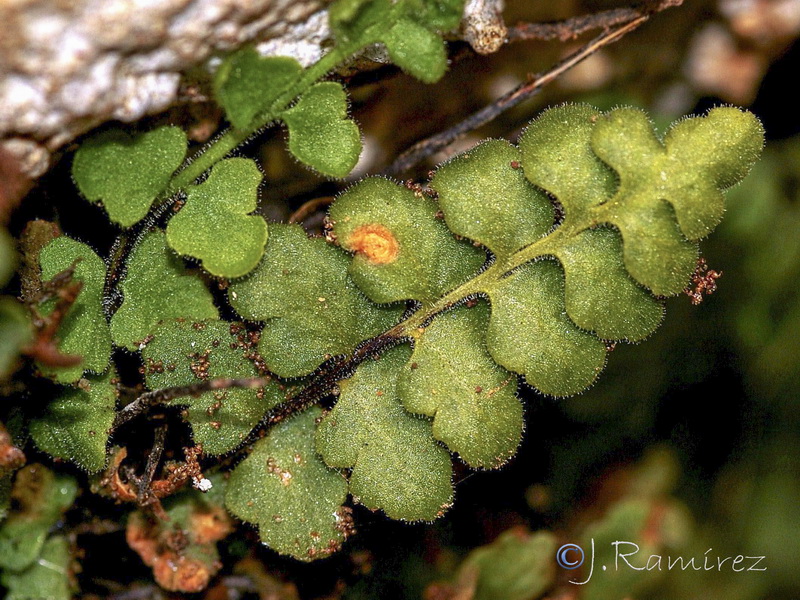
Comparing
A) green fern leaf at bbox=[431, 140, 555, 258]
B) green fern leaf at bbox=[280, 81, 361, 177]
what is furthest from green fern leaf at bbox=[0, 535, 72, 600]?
green fern leaf at bbox=[431, 140, 555, 258]

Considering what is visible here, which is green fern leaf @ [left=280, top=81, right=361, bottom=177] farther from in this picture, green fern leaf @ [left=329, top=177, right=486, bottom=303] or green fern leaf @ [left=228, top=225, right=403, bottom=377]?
green fern leaf @ [left=228, top=225, right=403, bottom=377]

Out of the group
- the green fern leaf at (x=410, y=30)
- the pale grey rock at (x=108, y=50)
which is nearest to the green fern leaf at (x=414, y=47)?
the green fern leaf at (x=410, y=30)

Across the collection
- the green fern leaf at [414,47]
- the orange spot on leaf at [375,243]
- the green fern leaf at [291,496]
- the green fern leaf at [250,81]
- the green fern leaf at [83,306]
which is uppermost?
the green fern leaf at [250,81]

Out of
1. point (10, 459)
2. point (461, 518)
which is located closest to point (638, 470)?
point (461, 518)

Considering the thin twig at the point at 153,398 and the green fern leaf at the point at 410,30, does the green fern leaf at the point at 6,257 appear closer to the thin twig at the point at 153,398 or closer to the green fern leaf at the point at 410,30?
the thin twig at the point at 153,398

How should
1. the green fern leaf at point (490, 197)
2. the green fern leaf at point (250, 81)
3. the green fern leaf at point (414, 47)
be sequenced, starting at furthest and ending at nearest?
the green fern leaf at point (490, 197) < the green fern leaf at point (414, 47) < the green fern leaf at point (250, 81)

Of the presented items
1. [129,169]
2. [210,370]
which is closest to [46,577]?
[210,370]
